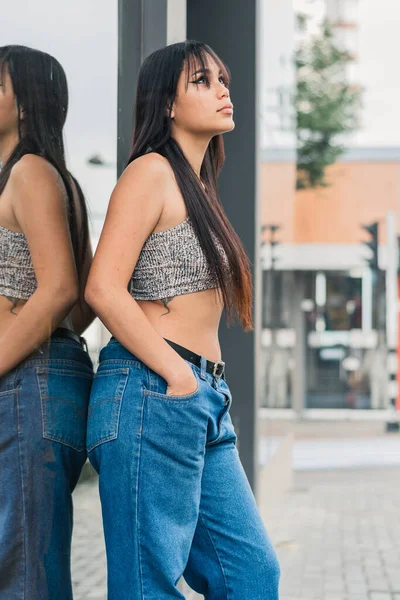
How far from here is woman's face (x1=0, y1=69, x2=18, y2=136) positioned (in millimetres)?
2359

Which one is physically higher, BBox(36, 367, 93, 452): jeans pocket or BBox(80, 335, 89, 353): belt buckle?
BBox(80, 335, 89, 353): belt buckle

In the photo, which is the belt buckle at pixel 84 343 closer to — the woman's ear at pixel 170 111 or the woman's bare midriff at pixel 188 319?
the woman's bare midriff at pixel 188 319

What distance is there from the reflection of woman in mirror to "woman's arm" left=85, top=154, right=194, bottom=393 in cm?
16

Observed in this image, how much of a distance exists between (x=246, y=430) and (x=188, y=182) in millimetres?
3631

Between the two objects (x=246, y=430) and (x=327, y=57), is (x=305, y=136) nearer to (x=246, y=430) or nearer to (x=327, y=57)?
(x=327, y=57)

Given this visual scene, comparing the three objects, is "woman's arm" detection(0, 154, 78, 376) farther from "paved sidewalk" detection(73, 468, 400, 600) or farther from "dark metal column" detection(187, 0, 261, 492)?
"dark metal column" detection(187, 0, 261, 492)

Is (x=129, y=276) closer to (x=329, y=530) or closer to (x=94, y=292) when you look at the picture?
(x=94, y=292)

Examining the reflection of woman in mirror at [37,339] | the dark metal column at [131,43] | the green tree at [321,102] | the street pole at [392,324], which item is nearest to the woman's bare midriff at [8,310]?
the reflection of woman in mirror at [37,339]

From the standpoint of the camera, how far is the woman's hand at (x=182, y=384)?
2.39m

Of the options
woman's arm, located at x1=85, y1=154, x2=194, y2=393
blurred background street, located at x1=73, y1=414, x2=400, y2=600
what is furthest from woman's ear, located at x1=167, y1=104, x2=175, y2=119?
blurred background street, located at x1=73, y1=414, x2=400, y2=600

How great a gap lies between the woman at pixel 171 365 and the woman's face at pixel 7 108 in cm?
32

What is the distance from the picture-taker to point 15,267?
2400 mm

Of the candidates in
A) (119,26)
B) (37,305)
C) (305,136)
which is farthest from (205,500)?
(305,136)

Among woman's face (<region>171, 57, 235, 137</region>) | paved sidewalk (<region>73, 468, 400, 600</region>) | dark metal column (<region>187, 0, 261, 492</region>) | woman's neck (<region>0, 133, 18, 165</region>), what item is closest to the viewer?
woman's neck (<region>0, 133, 18, 165</region>)
